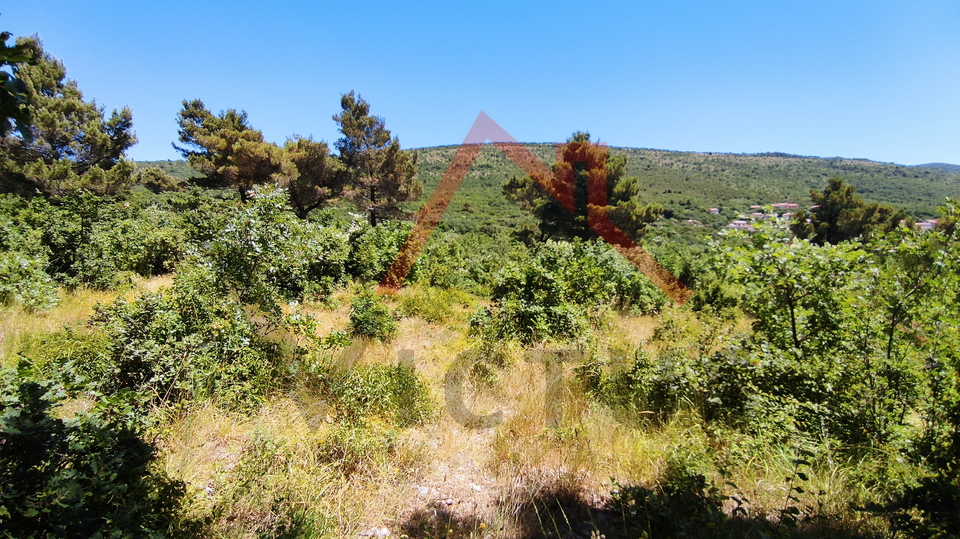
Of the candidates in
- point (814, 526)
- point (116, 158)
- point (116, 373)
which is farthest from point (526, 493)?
point (116, 158)

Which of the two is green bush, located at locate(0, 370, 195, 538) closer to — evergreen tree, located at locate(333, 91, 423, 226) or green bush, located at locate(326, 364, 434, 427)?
green bush, located at locate(326, 364, 434, 427)

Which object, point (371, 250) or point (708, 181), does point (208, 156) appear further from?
point (708, 181)

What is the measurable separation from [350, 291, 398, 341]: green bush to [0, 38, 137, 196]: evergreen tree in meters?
14.1

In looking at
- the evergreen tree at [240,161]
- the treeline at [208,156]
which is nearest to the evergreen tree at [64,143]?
the treeline at [208,156]

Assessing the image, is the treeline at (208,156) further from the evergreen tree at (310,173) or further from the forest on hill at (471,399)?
the forest on hill at (471,399)

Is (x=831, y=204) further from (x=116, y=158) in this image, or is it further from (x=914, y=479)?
(x=116, y=158)

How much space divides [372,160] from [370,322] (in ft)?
50.4

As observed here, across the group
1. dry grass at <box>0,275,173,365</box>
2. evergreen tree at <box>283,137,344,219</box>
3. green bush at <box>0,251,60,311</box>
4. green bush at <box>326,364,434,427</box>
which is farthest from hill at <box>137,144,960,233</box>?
green bush at <box>326,364,434,427</box>

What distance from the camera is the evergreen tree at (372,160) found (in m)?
18.9

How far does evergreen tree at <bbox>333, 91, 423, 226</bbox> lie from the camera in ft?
61.9

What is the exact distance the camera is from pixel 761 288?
3498mm

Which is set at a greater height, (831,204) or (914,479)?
(831,204)

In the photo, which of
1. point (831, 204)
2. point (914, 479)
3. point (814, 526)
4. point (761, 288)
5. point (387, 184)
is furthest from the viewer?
point (831, 204)

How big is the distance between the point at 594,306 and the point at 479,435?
Result: 358cm
